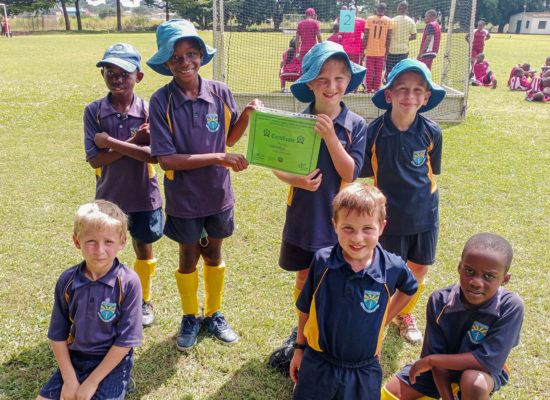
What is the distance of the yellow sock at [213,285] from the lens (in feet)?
9.82

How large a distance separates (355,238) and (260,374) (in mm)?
1247

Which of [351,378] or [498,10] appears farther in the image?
[498,10]

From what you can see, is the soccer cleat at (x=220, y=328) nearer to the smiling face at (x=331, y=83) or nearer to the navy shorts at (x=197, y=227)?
the navy shorts at (x=197, y=227)

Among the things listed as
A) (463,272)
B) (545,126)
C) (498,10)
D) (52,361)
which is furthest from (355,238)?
(498,10)

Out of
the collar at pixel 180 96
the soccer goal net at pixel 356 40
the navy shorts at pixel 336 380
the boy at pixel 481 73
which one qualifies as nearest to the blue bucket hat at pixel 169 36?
the collar at pixel 180 96

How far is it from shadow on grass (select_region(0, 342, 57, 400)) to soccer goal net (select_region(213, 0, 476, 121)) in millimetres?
6265

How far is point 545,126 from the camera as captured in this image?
8570 millimetres

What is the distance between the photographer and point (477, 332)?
2.13 m

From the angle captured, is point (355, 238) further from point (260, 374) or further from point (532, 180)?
point (532, 180)

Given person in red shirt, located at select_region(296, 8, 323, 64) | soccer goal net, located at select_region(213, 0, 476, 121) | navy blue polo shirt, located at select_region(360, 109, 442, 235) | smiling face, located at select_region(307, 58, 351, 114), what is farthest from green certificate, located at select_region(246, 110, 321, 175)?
person in red shirt, located at select_region(296, 8, 323, 64)

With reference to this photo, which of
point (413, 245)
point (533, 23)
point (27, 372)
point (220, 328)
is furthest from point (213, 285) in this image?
point (533, 23)

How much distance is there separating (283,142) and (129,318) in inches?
44.8

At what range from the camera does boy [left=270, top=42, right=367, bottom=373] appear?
231cm

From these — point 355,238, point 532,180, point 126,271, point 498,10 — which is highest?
point 498,10
